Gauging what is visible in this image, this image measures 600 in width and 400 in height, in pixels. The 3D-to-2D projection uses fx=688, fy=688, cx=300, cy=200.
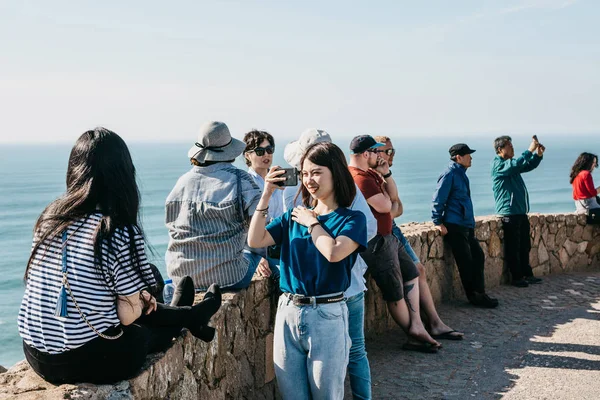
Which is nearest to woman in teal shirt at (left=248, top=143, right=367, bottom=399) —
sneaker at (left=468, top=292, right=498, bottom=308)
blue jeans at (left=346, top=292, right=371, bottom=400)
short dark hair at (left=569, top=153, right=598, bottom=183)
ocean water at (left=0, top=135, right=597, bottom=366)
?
blue jeans at (left=346, top=292, right=371, bottom=400)

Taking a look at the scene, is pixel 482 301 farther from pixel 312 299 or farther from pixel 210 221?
pixel 312 299

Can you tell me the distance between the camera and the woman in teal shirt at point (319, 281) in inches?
133

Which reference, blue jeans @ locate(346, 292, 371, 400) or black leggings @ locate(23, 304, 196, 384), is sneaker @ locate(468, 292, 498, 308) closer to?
blue jeans @ locate(346, 292, 371, 400)

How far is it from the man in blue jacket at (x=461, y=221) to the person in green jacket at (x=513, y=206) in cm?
91

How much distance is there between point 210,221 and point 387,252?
1849 mm

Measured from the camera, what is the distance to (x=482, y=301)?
7.20 meters

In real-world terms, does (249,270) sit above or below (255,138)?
below

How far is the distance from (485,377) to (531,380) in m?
0.33

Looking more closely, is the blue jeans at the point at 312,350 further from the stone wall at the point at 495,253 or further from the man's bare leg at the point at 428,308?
the man's bare leg at the point at 428,308

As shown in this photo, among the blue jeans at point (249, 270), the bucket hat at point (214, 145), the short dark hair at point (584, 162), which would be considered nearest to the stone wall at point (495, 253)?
the short dark hair at point (584, 162)

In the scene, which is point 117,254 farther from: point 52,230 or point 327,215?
point 327,215

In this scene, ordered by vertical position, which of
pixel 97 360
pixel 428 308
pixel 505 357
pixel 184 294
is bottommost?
pixel 505 357

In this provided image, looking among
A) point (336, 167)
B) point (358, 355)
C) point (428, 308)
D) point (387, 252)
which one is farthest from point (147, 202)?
point (336, 167)

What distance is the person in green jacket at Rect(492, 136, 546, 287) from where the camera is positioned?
788 centimetres
